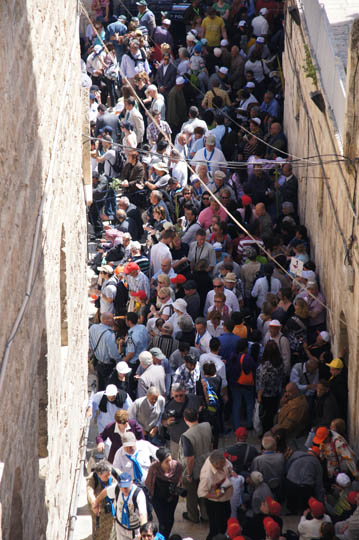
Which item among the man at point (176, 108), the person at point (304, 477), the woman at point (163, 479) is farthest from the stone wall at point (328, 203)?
the woman at point (163, 479)

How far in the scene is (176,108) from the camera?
19.0 metres

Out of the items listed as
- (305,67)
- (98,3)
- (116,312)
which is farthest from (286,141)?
(98,3)

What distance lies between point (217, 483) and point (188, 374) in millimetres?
1648

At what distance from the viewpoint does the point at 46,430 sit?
804cm

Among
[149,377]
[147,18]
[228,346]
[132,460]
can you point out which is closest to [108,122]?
[147,18]

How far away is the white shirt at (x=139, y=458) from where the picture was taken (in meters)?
10.1

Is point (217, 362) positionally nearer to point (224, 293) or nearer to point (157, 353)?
point (157, 353)

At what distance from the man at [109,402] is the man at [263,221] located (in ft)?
14.0

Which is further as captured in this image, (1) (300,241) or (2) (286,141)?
(2) (286,141)

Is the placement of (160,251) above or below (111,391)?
above

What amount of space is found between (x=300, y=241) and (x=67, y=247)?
5.28m

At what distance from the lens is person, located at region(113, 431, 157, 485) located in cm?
996

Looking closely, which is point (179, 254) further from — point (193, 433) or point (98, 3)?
point (98, 3)

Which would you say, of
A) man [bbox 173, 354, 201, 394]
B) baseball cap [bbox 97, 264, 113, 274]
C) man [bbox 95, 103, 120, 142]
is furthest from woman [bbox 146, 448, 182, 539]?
man [bbox 95, 103, 120, 142]
